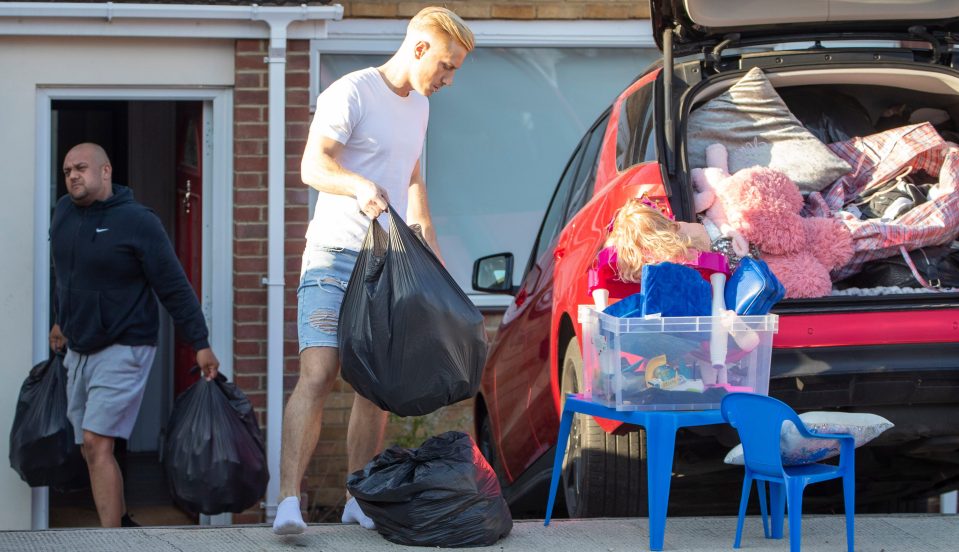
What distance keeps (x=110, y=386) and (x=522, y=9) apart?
2.96 m

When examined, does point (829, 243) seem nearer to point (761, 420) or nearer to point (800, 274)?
point (800, 274)

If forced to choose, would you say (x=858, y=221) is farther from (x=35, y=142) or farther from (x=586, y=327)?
(x=35, y=142)

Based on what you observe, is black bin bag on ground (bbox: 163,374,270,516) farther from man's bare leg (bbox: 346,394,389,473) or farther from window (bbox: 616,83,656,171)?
window (bbox: 616,83,656,171)

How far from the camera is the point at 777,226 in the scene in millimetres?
5062

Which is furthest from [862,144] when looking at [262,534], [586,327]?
[262,534]

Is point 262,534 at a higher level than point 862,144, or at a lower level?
lower

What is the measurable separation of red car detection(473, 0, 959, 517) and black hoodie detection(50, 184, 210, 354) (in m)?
1.38

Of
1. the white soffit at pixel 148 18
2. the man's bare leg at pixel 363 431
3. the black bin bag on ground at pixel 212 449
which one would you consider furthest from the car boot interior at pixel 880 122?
the white soffit at pixel 148 18

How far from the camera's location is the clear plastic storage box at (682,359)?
4613mm

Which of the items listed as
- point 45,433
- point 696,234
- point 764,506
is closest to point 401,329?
point 696,234

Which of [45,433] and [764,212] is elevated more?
[764,212]

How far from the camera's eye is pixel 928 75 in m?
5.49

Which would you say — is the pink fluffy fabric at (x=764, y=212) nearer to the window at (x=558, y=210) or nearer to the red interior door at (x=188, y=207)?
the window at (x=558, y=210)

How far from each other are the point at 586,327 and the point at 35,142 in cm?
389
